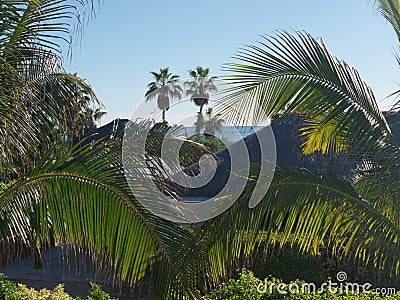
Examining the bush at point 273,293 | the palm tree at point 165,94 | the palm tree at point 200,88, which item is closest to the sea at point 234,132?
the palm tree at point 200,88

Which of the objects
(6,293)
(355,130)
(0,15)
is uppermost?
(0,15)

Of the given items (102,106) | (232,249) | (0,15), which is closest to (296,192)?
(232,249)

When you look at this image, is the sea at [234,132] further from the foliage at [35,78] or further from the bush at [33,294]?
the bush at [33,294]

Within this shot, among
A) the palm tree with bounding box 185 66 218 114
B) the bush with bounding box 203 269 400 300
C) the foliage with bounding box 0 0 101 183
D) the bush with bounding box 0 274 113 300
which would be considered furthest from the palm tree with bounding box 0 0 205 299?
the bush with bounding box 203 269 400 300

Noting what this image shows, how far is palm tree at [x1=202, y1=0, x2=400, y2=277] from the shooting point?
4152mm

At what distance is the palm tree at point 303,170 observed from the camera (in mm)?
4152

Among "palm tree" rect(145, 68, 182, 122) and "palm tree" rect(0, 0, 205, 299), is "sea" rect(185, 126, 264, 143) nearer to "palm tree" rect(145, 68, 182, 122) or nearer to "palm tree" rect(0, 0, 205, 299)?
"palm tree" rect(145, 68, 182, 122)

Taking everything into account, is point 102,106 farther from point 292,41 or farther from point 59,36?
point 292,41

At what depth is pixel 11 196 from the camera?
12.3ft

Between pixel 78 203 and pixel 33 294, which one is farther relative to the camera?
pixel 33 294

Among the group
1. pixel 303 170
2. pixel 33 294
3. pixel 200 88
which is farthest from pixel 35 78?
pixel 33 294

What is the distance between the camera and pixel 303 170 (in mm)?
4375

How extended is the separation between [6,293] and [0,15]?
2885mm

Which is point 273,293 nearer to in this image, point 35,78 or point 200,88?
point 200,88
